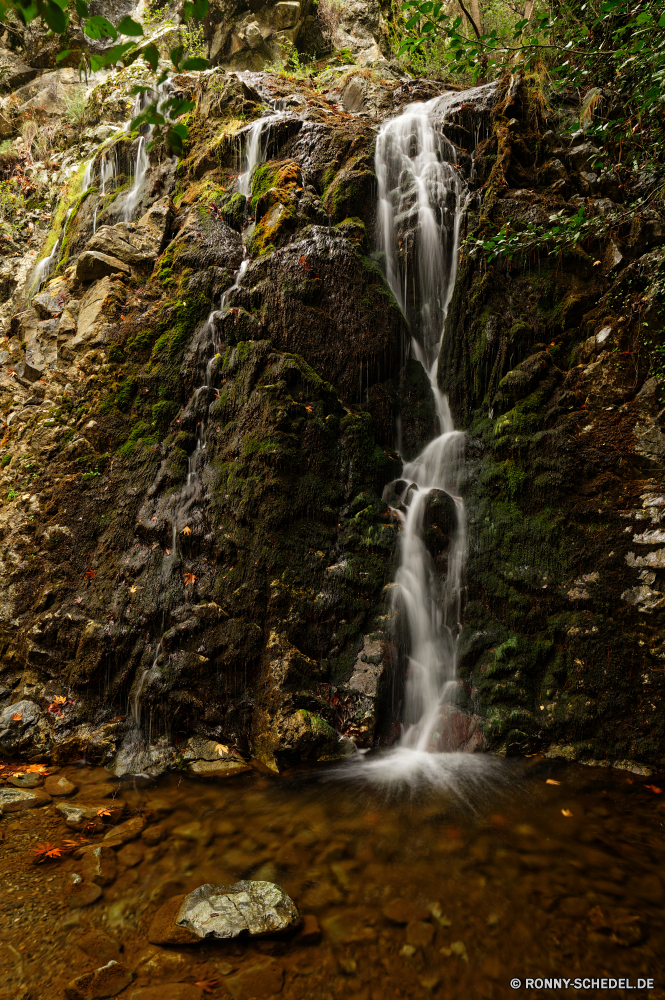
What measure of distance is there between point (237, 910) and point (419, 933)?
3.63ft

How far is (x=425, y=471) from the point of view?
6.91 meters

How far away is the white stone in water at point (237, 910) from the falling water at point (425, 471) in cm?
163

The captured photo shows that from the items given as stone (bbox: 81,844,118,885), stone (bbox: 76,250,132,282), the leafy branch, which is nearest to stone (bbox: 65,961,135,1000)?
stone (bbox: 81,844,118,885)

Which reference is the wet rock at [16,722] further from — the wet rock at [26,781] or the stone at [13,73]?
the stone at [13,73]

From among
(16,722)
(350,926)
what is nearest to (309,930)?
(350,926)

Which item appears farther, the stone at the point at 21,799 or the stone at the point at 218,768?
the stone at the point at 218,768

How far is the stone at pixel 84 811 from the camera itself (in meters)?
4.02

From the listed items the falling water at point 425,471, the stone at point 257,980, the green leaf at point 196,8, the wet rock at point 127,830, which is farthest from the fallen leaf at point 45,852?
the green leaf at point 196,8

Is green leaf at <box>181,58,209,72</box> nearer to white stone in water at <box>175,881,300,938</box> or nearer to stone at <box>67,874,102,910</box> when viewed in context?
white stone in water at <box>175,881,300,938</box>

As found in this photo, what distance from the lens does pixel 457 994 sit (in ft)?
8.73

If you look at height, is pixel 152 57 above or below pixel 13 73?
below

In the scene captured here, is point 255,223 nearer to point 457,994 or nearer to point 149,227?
point 149,227

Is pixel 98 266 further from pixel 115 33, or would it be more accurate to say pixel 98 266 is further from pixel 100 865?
pixel 100 865

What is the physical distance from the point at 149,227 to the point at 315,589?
300 inches
